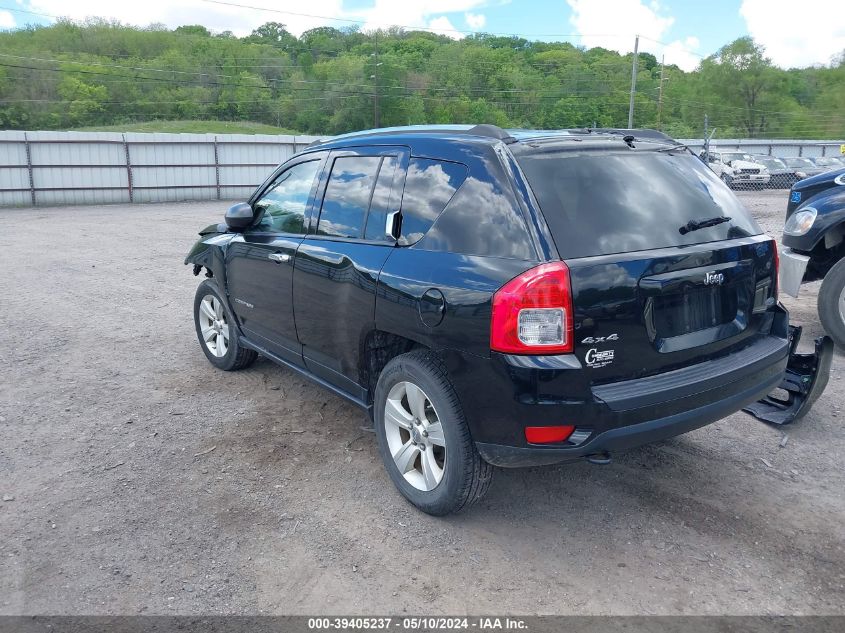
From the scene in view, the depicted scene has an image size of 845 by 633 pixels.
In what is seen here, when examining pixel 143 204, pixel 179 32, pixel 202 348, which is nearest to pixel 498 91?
pixel 179 32

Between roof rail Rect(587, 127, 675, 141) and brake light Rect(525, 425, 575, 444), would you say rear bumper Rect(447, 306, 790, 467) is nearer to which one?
brake light Rect(525, 425, 575, 444)

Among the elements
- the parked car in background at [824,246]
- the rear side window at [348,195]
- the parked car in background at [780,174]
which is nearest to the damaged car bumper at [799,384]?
the parked car in background at [824,246]

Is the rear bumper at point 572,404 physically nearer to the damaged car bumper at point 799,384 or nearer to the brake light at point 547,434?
the brake light at point 547,434

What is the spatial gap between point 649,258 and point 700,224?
480 millimetres

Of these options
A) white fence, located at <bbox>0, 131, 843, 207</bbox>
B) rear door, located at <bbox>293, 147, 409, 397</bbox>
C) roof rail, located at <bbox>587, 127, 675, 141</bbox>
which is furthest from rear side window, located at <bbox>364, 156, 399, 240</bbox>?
white fence, located at <bbox>0, 131, 843, 207</bbox>

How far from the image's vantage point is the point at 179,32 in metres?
78.4

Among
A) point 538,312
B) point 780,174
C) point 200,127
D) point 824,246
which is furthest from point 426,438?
point 200,127

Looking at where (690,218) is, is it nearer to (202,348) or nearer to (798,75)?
(202,348)

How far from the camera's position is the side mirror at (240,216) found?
15.9ft

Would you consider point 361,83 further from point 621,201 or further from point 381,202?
point 621,201

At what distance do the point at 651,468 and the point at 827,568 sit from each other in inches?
43.1

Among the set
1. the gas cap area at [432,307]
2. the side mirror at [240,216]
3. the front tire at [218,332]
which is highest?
the side mirror at [240,216]

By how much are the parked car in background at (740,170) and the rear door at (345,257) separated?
88.5 ft

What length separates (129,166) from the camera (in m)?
25.4
